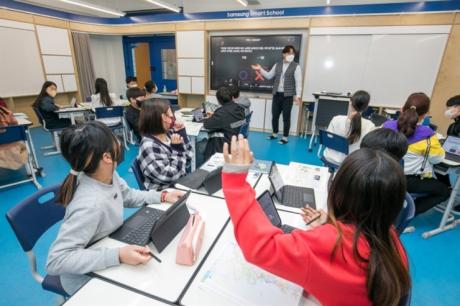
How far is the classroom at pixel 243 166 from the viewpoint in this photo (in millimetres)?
693

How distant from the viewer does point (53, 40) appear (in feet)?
18.7

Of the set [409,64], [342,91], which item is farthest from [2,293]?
[409,64]

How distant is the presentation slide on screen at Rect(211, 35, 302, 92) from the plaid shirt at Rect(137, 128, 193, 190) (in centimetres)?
434

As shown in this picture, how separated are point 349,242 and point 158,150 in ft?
4.40

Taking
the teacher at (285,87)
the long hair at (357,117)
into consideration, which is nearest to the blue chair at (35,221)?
the long hair at (357,117)

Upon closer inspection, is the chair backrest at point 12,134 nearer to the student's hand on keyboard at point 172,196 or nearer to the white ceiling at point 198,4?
the student's hand on keyboard at point 172,196

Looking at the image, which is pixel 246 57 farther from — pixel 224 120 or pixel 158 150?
pixel 158 150

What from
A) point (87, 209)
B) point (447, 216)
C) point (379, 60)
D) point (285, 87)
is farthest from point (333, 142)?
point (379, 60)

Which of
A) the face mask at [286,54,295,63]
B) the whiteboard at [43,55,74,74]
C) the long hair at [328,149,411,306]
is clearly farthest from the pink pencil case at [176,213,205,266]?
the whiteboard at [43,55,74,74]

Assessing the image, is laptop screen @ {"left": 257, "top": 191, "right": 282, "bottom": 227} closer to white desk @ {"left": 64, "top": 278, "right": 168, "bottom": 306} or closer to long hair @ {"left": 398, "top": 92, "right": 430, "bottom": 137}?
white desk @ {"left": 64, "top": 278, "right": 168, "bottom": 306}

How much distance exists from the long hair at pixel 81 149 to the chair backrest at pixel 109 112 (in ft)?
11.2

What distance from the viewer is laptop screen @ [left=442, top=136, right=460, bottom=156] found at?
2.42 m

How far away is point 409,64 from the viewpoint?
468 cm

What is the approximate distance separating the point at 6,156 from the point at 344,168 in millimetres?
3625
